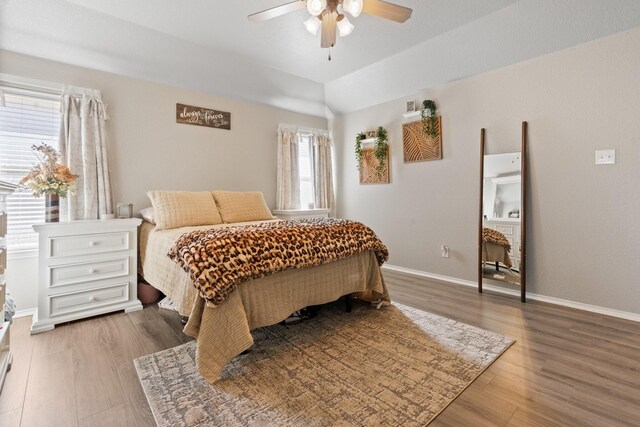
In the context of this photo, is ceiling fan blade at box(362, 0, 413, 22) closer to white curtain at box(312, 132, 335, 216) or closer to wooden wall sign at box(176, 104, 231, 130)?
wooden wall sign at box(176, 104, 231, 130)

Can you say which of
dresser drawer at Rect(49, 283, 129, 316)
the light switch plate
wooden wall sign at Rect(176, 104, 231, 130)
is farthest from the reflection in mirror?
dresser drawer at Rect(49, 283, 129, 316)

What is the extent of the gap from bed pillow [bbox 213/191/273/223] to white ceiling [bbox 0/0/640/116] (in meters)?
1.35

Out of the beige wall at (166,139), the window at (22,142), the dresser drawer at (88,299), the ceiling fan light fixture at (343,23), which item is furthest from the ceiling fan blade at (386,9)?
the dresser drawer at (88,299)

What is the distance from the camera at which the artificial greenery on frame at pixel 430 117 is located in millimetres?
3676

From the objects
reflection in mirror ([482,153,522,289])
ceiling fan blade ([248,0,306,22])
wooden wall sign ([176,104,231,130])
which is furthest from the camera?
wooden wall sign ([176,104,231,130])

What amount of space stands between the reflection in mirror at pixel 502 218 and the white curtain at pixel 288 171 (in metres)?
2.49

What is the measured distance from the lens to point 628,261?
2.51 metres

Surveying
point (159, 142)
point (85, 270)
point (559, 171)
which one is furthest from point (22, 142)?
point (559, 171)

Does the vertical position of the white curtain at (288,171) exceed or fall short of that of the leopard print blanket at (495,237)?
it exceeds it

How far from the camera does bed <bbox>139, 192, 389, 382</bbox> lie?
1752 mm

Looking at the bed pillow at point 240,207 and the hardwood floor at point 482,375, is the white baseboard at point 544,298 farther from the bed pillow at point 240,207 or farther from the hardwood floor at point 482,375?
the bed pillow at point 240,207

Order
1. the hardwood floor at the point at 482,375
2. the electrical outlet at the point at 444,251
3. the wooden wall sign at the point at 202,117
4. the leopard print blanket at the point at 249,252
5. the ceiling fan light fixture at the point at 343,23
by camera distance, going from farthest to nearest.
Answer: the electrical outlet at the point at 444,251 < the wooden wall sign at the point at 202,117 < the ceiling fan light fixture at the point at 343,23 < the leopard print blanket at the point at 249,252 < the hardwood floor at the point at 482,375

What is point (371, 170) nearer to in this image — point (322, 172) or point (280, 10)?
point (322, 172)

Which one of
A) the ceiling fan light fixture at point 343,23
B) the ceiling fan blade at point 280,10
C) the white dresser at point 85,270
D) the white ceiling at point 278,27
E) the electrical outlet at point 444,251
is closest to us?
the ceiling fan blade at point 280,10
